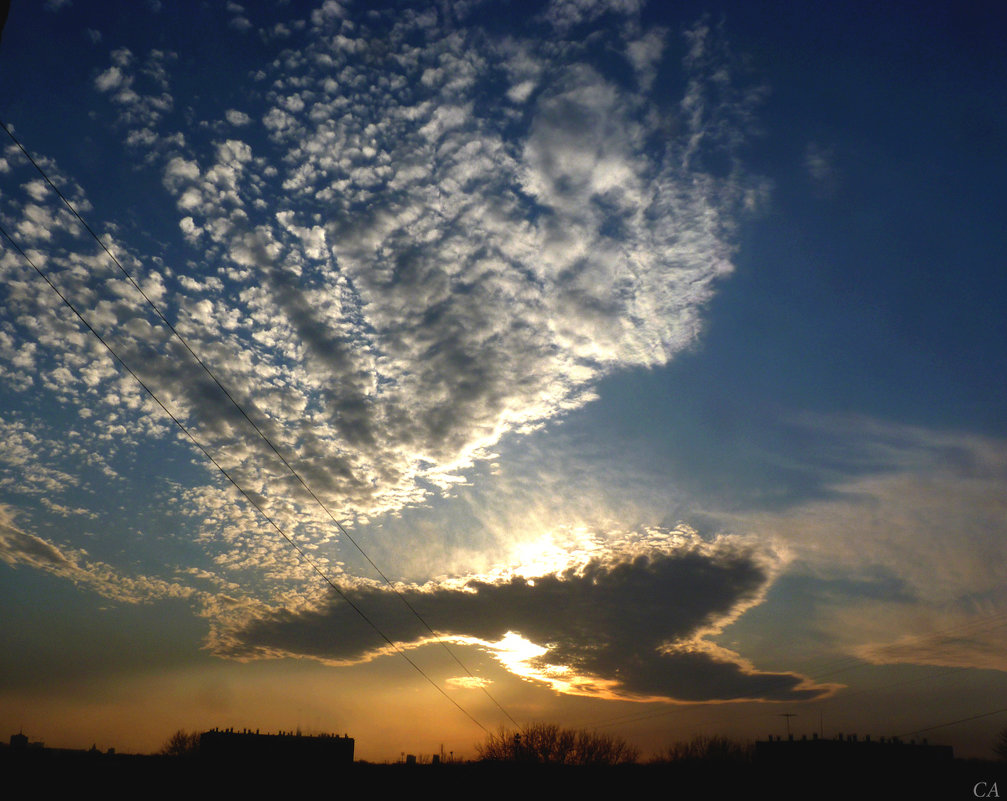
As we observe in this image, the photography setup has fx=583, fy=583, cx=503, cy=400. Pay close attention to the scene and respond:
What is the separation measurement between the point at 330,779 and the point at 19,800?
29.0m

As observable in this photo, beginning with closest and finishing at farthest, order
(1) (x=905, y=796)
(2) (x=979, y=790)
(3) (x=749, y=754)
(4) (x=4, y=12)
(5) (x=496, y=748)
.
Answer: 1. (4) (x=4, y=12)
2. (2) (x=979, y=790)
3. (1) (x=905, y=796)
4. (5) (x=496, y=748)
5. (3) (x=749, y=754)

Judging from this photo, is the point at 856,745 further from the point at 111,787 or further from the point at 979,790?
the point at 111,787

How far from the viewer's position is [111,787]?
4616cm

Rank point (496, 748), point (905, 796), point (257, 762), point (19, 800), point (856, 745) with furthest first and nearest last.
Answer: point (496, 748) < point (856, 745) < point (257, 762) < point (905, 796) < point (19, 800)

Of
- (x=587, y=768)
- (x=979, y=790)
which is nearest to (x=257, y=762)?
(x=587, y=768)

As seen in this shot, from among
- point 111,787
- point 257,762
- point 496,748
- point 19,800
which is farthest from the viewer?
point 496,748

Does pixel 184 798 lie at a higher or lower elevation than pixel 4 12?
lower

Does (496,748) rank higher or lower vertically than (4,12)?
lower

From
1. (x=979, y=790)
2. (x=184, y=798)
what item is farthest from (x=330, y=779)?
(x=979, y=790)

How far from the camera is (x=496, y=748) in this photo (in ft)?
260

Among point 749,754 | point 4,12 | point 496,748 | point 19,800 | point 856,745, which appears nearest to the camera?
point 4,12

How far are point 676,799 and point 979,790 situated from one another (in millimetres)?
30526

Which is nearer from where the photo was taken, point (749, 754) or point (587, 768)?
point (587, 768)

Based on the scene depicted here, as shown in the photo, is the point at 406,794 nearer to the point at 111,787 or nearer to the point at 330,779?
the point at 330,779
